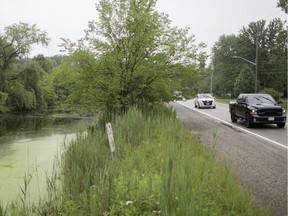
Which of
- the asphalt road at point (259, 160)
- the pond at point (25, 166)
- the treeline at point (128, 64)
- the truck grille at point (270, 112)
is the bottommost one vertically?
the pond at point (25, 166)

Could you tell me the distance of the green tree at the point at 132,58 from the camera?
1334cm

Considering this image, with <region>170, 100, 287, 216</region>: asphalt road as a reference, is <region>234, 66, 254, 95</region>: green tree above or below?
above

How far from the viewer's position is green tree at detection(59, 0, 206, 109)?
13.3 meters

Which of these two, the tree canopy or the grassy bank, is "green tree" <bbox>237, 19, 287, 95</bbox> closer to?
the tree canopy

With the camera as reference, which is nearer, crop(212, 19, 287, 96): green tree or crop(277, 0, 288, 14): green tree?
crop(277, 0, 288, 14): green tree

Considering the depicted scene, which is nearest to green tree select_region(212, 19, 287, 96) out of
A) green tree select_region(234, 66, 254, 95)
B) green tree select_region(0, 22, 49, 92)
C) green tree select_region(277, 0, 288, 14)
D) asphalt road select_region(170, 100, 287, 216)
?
green tree select_region(234, 66, 254, 95)

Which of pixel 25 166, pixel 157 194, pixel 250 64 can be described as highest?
pixel 250 64

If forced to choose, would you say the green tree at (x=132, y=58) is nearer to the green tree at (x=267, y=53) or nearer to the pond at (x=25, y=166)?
the pond at (x=25, y=166)

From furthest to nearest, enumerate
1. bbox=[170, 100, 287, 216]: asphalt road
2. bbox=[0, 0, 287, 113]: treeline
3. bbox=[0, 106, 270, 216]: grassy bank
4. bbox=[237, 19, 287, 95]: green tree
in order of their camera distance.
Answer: bbox=[237, 19, 287, 95]: green tree, bbox=[0, 0, 287, 113]: treeline, bbox=[170, 100, 287, 216]: asphalt road, bbox=[0, 106, 270, 216]: grassy bank

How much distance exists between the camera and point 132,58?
1380cm

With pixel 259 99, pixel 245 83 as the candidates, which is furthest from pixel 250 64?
pixel 259 99

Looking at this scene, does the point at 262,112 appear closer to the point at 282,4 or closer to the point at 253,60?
the point at 282,4

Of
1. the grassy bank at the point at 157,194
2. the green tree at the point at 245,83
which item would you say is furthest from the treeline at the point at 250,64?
the grassy bank at the point at 157,194

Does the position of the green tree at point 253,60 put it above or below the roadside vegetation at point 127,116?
above
